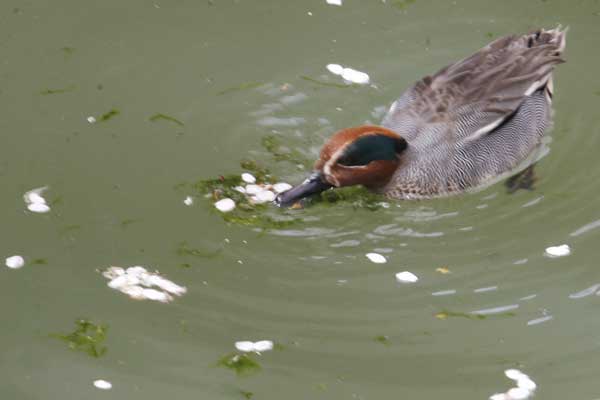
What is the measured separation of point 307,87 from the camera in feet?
28.5

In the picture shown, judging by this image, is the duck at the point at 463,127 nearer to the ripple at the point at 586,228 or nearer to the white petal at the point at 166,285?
the ripple at the point at 586,228

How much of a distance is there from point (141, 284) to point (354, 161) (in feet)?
6.50

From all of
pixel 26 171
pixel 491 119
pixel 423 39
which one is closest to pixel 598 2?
pixel 423 39

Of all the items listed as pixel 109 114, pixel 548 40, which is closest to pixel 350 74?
pixel 548 40

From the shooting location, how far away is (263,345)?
19.4 ft

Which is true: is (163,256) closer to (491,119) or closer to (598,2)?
(491,119)

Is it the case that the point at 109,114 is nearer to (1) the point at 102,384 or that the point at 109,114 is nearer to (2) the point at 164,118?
(2) the point at 164,118

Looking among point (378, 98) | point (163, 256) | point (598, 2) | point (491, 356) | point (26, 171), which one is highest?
point (598, 2)

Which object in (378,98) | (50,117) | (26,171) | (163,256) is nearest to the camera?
(163,256)

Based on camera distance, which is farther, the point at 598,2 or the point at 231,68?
the point at 598,2

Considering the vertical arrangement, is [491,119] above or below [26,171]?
above

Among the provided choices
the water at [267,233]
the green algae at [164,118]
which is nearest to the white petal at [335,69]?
the water at [267,233]

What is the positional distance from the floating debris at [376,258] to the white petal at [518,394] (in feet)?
4.49

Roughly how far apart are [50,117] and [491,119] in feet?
11.1
